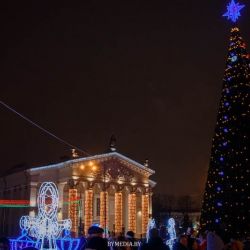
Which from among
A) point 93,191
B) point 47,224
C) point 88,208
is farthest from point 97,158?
point 47,224

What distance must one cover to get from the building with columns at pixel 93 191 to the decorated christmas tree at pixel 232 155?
23.2 meters

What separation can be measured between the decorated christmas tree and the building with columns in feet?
76.1

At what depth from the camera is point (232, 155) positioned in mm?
26875

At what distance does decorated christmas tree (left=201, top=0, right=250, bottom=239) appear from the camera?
26.1 metres

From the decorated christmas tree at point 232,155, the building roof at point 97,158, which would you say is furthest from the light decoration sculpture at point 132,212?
the decorated christmas tree at point 232,155

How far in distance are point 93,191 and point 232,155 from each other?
96.6 ft

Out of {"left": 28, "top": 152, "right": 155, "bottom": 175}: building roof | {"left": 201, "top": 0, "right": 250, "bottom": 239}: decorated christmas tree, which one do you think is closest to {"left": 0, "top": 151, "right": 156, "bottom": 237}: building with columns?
{"left": 28, "top": 152, "right": 155, "bottom": 175}: building roof

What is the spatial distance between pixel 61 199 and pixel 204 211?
26847 mm

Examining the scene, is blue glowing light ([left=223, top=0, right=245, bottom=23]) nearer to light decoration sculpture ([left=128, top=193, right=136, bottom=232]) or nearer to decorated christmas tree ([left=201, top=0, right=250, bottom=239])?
decorated christmas tree ([left=201, top=0, right=250, bottom=239])

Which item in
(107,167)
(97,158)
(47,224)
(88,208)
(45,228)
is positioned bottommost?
(45,228)

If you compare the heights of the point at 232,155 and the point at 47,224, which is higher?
the point at 232,155

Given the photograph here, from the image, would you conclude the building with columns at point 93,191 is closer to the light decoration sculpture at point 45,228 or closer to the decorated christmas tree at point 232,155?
the decorated christmas tree at point 232,155

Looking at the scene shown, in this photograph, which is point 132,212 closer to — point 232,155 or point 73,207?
point 73,207

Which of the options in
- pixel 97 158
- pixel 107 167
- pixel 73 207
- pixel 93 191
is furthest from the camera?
pixel 93 191
